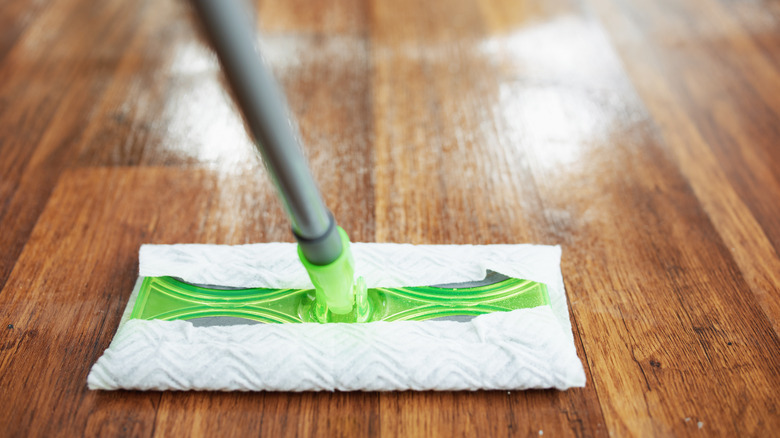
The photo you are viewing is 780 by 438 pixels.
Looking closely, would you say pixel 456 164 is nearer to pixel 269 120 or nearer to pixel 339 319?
pixel 339 319

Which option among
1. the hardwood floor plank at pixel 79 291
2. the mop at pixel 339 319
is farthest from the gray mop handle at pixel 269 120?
the hardwood floor plank at pixel 79 291

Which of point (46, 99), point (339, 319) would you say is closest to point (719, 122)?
point (339, 319)

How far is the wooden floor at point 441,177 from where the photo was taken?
562 millimetres

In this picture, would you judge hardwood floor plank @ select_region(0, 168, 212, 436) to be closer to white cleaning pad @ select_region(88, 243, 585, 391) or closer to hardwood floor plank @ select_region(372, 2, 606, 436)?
white cleaning pad @ select_region(88, 243, 585, 391)

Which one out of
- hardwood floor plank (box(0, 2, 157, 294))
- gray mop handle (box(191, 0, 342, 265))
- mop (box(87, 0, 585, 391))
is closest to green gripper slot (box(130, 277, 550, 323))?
mop (box(87, 0, 585, 391))

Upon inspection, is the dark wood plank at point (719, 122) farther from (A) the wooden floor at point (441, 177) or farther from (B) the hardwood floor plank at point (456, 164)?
(B) the hardwood floor plank at point (456, 164)

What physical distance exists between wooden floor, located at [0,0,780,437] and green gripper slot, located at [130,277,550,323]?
66 mm

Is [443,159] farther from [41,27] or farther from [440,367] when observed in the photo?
[41,27]

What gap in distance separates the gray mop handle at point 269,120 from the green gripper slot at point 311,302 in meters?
0.13

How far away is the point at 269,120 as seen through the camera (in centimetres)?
36

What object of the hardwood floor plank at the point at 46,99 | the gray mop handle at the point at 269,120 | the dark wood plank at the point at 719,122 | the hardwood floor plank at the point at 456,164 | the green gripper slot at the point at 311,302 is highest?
the gray mop handle at the point at 269,120

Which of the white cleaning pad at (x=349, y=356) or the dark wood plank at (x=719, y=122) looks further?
the dark wood plank at (x=719, y=122)

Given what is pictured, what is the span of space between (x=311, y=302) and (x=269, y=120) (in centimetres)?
30

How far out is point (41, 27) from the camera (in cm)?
109
